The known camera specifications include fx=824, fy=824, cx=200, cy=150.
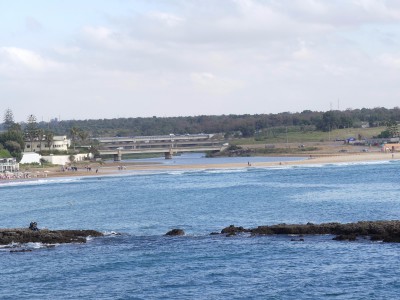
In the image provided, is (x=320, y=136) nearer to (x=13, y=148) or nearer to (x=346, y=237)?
(x=13, y=148)

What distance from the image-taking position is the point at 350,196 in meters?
72.1

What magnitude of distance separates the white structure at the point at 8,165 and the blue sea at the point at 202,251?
131 ft

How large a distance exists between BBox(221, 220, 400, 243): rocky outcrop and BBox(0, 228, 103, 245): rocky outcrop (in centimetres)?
875

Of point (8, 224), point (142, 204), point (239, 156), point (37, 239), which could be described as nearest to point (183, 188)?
point (142, 204)

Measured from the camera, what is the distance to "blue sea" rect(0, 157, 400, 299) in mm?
35312

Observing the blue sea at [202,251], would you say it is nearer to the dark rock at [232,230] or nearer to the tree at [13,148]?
the dark rock at [232,230]

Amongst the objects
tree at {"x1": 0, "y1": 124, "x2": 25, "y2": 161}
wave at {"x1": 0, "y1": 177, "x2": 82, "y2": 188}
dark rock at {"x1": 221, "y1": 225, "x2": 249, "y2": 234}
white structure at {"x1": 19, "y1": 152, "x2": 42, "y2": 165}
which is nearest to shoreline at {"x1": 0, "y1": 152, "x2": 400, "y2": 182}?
wave at {"x1": 0, "y1": 177, "x2": 82, "y2": 188}

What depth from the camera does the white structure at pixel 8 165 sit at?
122 m

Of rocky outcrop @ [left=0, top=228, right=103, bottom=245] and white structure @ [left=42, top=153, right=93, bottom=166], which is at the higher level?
white structure @ [left=42, top=153, right=93, bottom=166]

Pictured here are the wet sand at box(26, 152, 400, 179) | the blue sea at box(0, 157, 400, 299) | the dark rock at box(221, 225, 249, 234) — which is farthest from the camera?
the wet sand at box(26, 152, 400, 179)

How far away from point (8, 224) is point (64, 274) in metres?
22.7

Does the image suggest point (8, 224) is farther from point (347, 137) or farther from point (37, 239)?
point (347, 137)

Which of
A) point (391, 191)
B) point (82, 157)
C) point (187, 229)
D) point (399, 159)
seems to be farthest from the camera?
point (82, 157)

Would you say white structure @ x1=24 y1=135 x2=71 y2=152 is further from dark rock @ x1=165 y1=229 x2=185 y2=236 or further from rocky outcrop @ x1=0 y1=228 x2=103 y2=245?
dark rock @ x1=165 y1=229 x2=185 y2=236
